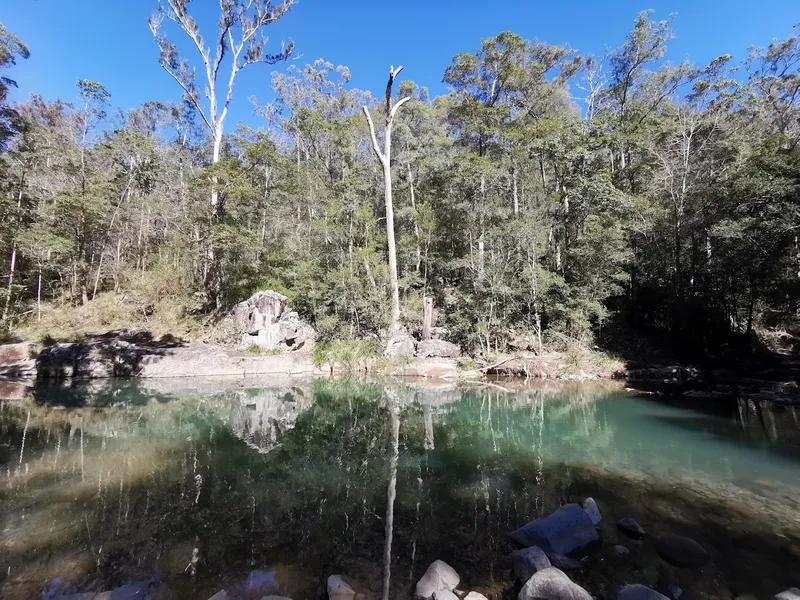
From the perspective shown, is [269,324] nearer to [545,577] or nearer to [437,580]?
[437,580]

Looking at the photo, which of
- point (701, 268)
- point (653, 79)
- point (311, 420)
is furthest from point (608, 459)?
point (653, 79)

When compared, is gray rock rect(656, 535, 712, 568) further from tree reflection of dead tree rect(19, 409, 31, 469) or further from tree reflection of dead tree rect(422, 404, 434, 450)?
tree reflection of dead tree rect(19, 409, 31, 469)

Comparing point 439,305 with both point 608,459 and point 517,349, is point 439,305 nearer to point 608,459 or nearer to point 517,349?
point 517,349

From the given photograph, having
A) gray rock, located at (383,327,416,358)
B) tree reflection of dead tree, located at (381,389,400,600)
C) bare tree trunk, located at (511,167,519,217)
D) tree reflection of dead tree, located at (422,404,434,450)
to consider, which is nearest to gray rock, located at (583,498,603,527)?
tree reflection of dead tree, located at (381,389,400,600)

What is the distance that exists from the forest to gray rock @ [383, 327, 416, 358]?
0.91 m

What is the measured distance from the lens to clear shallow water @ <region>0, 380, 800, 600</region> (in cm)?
340

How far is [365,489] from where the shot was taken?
5.11 m

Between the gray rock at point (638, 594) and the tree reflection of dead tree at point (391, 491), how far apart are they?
168 centimetres

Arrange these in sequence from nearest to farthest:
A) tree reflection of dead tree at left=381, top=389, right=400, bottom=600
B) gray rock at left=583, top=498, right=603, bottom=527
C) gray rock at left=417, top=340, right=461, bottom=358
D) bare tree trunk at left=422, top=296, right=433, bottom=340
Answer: tree reflection of dead tree at left=381, top=389, right=400, bottom=600, gray rock at left=583, top=498, right=603, bottom=527, gray rock at left=417, top=340, right=461, bottom=358, bare tree trunk at left=422, top=296, right=433, bottom=340

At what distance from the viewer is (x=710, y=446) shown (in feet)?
22.7

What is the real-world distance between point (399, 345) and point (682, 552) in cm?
1253

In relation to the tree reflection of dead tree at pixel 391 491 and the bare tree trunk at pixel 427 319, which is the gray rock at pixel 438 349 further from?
the tree reflection of dead tree at pixel 391 491

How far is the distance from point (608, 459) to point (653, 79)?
801 inches

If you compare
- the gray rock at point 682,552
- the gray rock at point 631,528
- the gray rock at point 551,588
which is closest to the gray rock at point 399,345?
the gray rock at point 631,528
